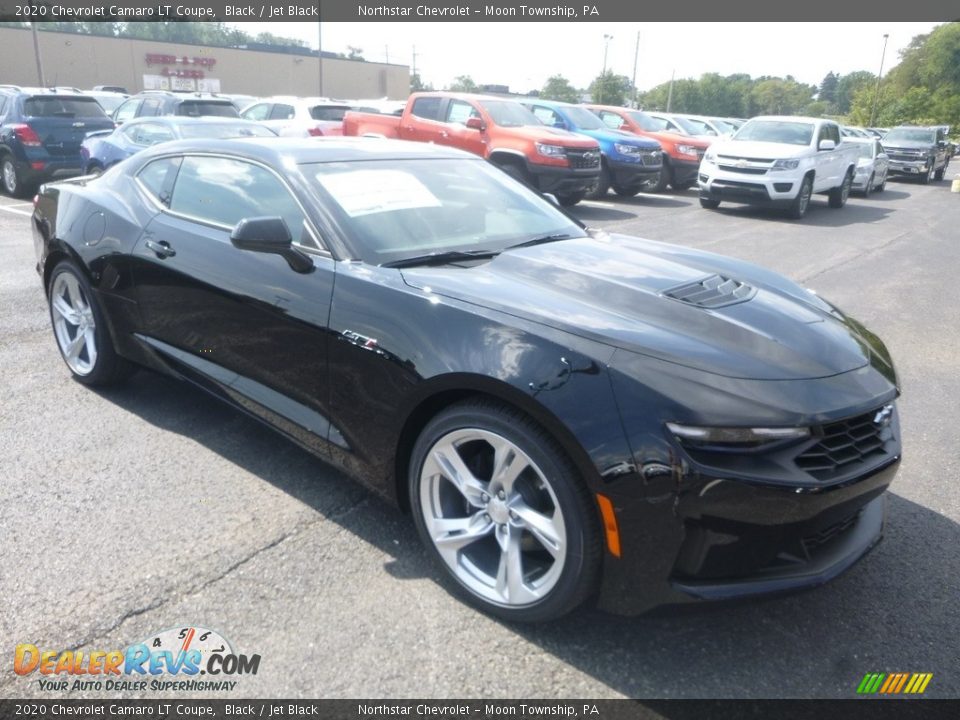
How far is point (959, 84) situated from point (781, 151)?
74109 mm

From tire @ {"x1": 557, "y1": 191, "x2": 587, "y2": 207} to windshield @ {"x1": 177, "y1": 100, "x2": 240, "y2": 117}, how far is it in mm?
6065

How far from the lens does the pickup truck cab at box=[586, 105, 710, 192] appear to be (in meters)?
17.6

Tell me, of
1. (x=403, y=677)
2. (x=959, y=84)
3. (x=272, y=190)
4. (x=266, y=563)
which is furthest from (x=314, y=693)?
(x=959, y=84)

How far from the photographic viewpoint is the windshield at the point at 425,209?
3.27 metres

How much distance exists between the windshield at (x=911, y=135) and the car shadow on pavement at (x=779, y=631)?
86.8 feet

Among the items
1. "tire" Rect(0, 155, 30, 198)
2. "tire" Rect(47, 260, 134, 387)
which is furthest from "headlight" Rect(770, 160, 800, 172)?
"tire" Rect(0, 155, 30, 198)

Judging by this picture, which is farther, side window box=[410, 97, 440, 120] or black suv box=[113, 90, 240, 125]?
side window box=[410, 97, 440, 120]

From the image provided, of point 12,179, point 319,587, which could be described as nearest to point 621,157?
point 12,179

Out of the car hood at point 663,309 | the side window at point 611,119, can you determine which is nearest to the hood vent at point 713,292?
the car hood at point 663,309

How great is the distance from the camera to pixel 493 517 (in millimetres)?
2668

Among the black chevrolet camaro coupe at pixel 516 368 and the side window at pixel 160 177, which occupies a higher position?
the side window at pixel 160 177

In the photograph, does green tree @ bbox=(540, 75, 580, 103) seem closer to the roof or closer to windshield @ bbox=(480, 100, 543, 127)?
windshield @ bbox=(480, 100, 543, 127)

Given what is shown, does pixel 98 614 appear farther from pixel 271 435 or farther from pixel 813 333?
pixel 813 333

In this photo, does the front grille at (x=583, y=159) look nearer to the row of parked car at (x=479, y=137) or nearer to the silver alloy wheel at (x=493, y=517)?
the row of parked car at (x=479, y=137)
